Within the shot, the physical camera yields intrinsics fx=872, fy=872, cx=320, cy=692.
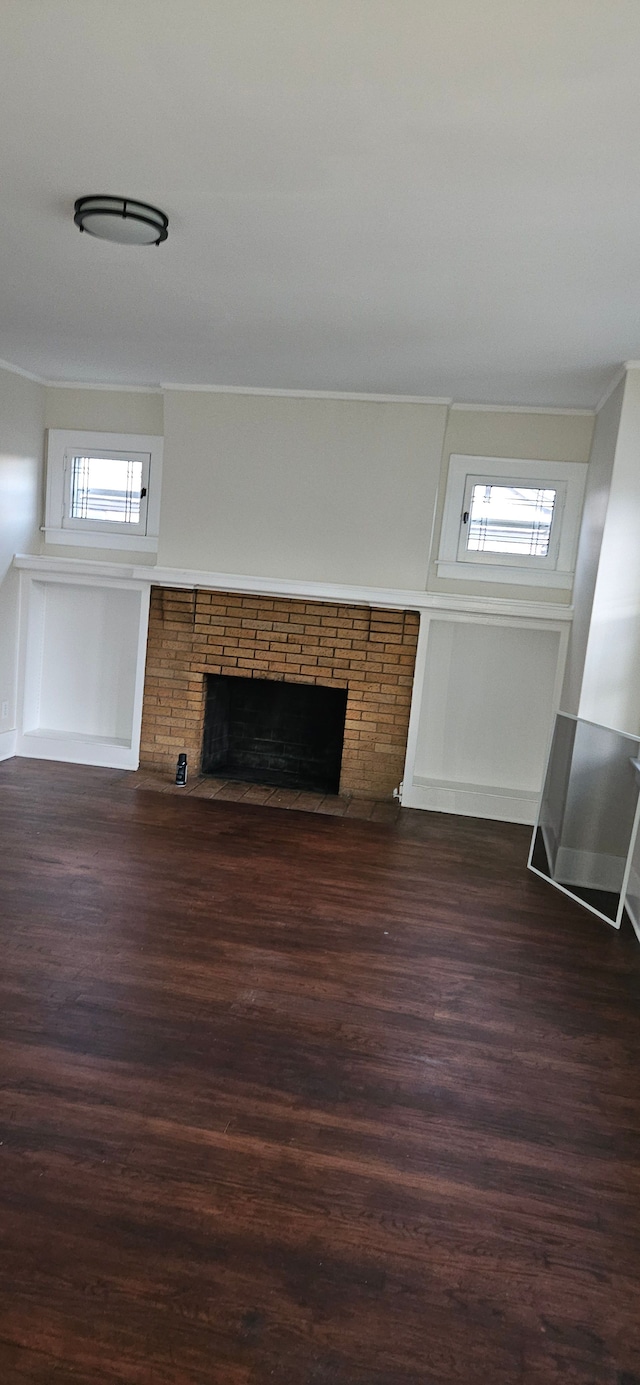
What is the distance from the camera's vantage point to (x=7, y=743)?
250 inches

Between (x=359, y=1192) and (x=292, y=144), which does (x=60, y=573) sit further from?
(x=359, y=1192)

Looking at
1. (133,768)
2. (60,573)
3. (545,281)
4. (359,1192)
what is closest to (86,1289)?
(359,1192)

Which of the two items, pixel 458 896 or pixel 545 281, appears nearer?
pixel 545 281

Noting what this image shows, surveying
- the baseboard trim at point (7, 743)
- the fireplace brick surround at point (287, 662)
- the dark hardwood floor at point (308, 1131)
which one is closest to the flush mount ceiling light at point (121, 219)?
the dark hardwood floor at point (308, 1131)

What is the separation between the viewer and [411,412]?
18.3 feet

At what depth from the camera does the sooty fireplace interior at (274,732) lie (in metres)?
6.46

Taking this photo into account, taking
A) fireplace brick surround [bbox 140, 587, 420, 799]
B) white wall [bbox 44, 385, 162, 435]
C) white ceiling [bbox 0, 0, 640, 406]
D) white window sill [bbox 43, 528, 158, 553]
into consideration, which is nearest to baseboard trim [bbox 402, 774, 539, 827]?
fireplace brick surround [bbox 140, 587, 420, 799]

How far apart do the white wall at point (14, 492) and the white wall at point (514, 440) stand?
2.88 metres

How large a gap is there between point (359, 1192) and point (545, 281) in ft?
10.00

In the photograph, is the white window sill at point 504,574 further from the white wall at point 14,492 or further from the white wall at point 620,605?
the white wall at point 14,492

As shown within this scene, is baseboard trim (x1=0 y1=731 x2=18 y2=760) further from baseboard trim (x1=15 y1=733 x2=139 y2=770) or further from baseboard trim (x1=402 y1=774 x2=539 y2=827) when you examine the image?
baseboard trim (x1=402 y1=774 x2=539 y2=827)

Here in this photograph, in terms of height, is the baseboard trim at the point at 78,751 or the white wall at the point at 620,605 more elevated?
the white wall at the point at 620,605

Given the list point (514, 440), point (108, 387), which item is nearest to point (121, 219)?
point (514, 440)

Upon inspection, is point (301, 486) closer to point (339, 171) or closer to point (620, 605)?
point (620, 605)
